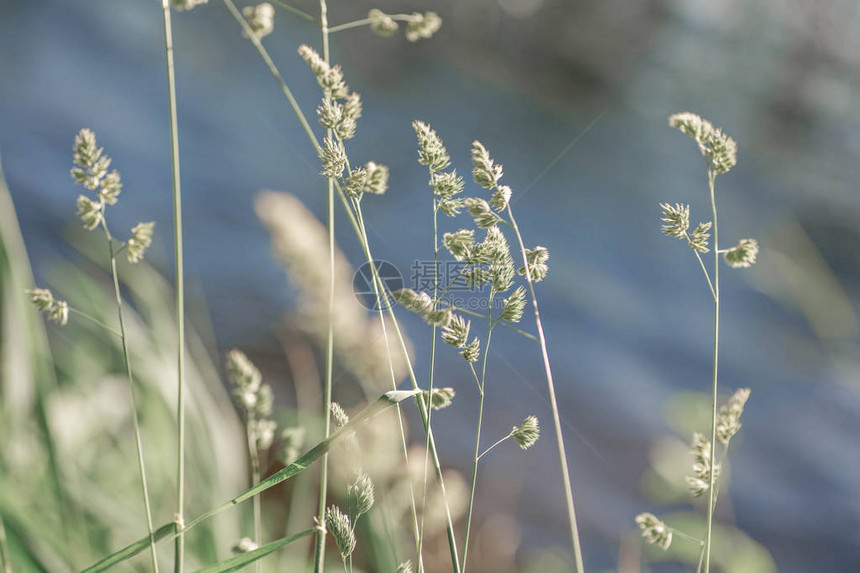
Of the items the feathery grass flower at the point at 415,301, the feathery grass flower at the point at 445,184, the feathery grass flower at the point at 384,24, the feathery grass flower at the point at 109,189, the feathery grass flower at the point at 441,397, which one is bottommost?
the feathery grass flower at the point at 441,397

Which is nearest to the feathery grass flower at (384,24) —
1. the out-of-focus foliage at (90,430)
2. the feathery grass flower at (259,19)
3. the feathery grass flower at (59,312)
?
the feathery grass flower at (259,19)

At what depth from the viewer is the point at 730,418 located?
0.23 m

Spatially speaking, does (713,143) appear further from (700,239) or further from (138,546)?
(138,546)

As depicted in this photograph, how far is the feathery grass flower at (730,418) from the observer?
0.23 meters

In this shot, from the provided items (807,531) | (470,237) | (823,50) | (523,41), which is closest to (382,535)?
(470,237)

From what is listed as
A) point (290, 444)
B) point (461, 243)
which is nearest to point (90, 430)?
point (290, 444)

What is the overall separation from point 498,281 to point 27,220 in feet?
2.98

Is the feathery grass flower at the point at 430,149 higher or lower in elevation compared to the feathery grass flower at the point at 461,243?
higher

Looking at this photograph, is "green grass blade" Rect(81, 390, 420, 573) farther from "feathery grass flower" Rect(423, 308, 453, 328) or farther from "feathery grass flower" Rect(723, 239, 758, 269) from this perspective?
"feathery grass flower" Rect(723, 239, 758, 269)

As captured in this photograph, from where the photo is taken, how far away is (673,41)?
1.02 metres

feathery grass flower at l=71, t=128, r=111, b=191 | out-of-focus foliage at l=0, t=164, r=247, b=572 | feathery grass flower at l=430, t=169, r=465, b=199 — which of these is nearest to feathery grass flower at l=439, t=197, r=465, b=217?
feathery grass flower at l=430, t=169, r=465, b=199

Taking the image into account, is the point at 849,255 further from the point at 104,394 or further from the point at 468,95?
the point at 104,394

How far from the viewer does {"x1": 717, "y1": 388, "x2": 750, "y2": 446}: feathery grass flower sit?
23cm

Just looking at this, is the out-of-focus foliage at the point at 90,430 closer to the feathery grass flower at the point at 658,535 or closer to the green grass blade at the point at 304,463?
the green grass blade at the point at 304,463
